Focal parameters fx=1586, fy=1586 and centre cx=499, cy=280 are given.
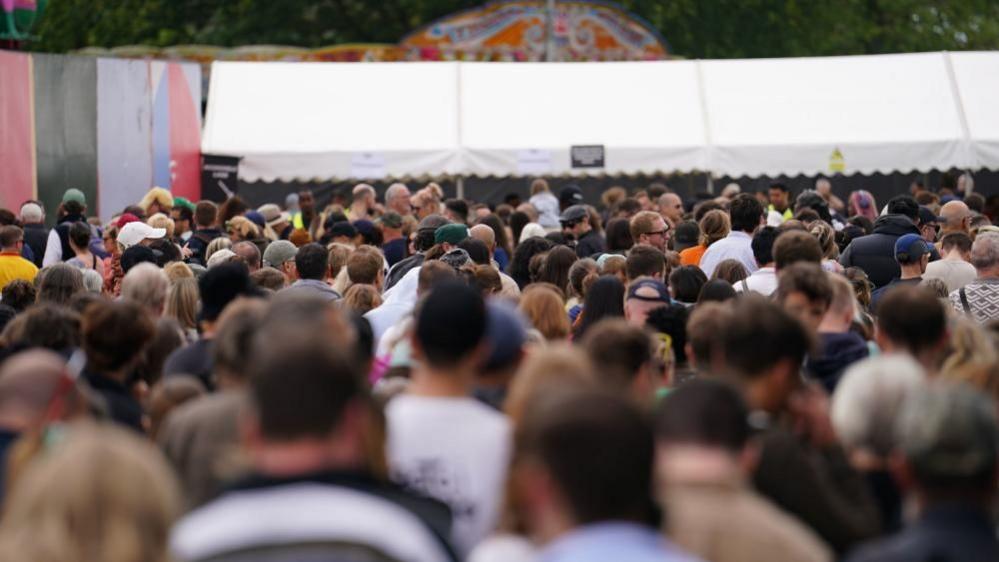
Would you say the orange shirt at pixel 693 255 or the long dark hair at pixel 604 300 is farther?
the orange shirt at pixel 693 255

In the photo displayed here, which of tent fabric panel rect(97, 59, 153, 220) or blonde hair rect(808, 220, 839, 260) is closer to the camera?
blonde hair rect(808, 220, 839, 260)

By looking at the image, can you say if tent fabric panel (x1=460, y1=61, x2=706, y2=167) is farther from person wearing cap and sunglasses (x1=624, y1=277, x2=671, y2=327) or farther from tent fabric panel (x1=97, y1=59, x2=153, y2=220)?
person wearing cap and sunglasses (x1=624, y1=277, x2=671, y2=327)

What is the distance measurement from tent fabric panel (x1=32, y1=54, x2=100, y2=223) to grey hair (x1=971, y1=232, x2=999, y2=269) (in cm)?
1178

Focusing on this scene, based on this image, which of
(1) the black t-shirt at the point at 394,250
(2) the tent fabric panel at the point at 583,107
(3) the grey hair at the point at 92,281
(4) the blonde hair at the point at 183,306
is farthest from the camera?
(2) the tent fabric panel at the point at 583,107

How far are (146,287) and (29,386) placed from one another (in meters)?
3.15

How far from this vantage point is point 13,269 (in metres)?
11.7

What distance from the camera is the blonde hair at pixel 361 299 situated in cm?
888

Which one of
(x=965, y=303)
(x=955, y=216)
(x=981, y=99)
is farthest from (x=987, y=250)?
(x=981, y=99)

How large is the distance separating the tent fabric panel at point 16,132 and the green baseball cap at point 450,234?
7662 millimetres

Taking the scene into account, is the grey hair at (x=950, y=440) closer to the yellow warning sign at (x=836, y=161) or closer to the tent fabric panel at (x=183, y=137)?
the yellow warning sign at (x=836, y=161)

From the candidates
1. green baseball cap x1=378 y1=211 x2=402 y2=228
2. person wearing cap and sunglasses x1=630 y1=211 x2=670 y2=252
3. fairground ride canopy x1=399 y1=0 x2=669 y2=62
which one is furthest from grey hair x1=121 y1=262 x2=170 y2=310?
fairground ride canopy x1=399 y1=0 x2=669 y2=62

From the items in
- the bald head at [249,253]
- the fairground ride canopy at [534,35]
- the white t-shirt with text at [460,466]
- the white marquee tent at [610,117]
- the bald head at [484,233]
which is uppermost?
the fairground ride canopy at [534,35]

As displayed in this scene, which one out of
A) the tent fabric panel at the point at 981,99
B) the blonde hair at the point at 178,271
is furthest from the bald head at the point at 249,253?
the tent fabric panel at the point at 981,99

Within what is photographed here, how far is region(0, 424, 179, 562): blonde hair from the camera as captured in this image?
9.88 feet
